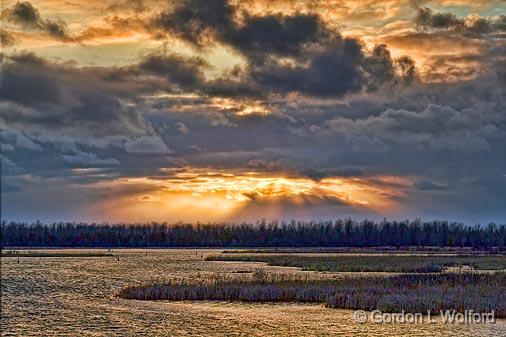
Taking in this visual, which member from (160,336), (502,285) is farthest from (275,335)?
(502,285)

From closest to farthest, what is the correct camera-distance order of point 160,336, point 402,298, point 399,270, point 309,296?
1. point 160,336
2. point 402,298
3. point 309,296
4. point 399,270

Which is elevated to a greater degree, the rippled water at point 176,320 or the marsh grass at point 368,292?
the marsh grass at point 368,292

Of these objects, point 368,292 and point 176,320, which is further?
point 368,292

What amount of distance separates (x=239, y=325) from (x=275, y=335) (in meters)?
3.29

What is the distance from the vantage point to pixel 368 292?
45625mm

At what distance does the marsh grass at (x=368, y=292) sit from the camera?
133ft

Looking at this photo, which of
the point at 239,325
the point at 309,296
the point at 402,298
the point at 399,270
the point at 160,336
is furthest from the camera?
Answer: the point at 399,270

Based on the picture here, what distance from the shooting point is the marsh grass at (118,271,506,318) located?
40531 mm

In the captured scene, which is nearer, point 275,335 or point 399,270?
point 275,335

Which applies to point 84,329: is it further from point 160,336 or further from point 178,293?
point 178,293

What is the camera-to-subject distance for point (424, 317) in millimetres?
38375

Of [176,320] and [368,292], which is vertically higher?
[368,292]

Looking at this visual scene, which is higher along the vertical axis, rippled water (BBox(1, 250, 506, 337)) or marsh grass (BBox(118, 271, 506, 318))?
marsh grass (BBox(118, 271, 506, 318))

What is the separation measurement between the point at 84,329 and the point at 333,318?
43.7ft
